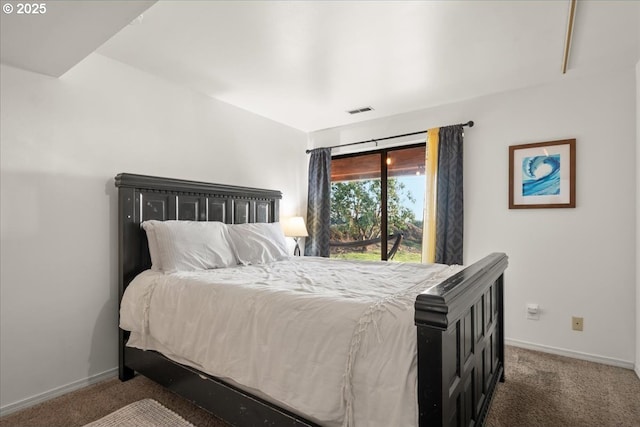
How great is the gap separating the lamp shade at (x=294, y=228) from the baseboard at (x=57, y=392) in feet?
7.11

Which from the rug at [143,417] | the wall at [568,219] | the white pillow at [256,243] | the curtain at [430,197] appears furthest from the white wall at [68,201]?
the wall at [568,219]

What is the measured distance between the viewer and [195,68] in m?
2.68

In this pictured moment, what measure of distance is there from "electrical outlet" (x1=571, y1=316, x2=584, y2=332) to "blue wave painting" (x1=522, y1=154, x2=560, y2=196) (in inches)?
43.6

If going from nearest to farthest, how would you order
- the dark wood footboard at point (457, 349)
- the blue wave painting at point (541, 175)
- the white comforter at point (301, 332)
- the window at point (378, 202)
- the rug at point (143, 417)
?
the dark wood footboard at point (457, 349) → the white comforter at point (301, 332) → the rug at point (143, 417) → the blue wave painting at point (541, 175) → the window at point (378, 202)

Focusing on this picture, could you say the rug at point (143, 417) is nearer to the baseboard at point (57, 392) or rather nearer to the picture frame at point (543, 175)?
the baseboard at point (57, 392)

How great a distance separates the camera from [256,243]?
2.98 metres

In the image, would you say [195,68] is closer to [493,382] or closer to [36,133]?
[36,133]

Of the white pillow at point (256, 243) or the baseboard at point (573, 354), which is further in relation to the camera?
the white pillow at point (256, 243)

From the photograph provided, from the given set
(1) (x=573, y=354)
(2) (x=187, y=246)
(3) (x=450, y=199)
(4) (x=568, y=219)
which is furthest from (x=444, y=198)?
(2) (x=187, y=246)

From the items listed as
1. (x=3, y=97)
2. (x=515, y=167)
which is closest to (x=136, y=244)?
(x=3, y=97)

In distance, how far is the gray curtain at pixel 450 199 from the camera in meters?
3.38

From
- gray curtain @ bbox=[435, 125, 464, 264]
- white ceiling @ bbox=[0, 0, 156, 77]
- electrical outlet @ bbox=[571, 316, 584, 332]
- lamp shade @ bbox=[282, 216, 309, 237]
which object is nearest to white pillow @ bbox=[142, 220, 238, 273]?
white ceiling @ bbox=[0, 0, 156, 77]

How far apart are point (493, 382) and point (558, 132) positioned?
2262mm

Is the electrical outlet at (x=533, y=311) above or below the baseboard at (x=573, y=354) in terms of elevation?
above
